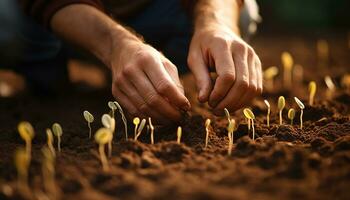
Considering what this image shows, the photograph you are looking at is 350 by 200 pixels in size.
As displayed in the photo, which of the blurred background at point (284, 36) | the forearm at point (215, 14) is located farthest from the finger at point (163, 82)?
the blurred background at point (284, 36)

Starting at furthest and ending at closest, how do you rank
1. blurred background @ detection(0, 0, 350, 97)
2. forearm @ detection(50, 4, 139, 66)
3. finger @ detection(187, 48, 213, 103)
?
1. blurred background @ detection(0, 0, 350, 97)
2. forearm @ detection(50, 4, 139, 66)
3. finger @ detection(187, 48, 213, 103)

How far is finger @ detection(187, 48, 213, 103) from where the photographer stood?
5.44ft

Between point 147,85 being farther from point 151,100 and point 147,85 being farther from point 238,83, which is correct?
point 238,83

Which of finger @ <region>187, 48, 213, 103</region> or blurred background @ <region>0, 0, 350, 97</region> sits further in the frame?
blurred background @ <region>0, 0, 350, 97</region>

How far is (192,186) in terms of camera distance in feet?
3.76

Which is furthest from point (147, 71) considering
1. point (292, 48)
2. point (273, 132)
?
point (292, 48)

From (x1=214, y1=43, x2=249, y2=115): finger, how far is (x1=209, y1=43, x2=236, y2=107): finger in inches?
0.7

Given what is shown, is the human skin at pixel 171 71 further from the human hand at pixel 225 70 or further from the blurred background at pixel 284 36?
the blurred background at pixel 284 36

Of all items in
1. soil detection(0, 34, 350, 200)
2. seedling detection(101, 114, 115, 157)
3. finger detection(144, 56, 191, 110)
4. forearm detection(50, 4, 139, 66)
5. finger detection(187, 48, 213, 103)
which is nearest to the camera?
soil detection(0, 34, 350, 200)

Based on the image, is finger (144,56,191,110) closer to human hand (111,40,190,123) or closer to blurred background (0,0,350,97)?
human hand (111,40,190,123)

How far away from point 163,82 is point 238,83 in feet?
0.86

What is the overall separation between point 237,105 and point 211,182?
0.56 m

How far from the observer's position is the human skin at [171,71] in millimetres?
1591

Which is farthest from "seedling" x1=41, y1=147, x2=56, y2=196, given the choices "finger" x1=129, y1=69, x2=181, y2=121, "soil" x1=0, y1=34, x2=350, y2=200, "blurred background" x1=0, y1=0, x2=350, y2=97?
"blurred background" x1=0, y1=0, x2=350, y2=97
